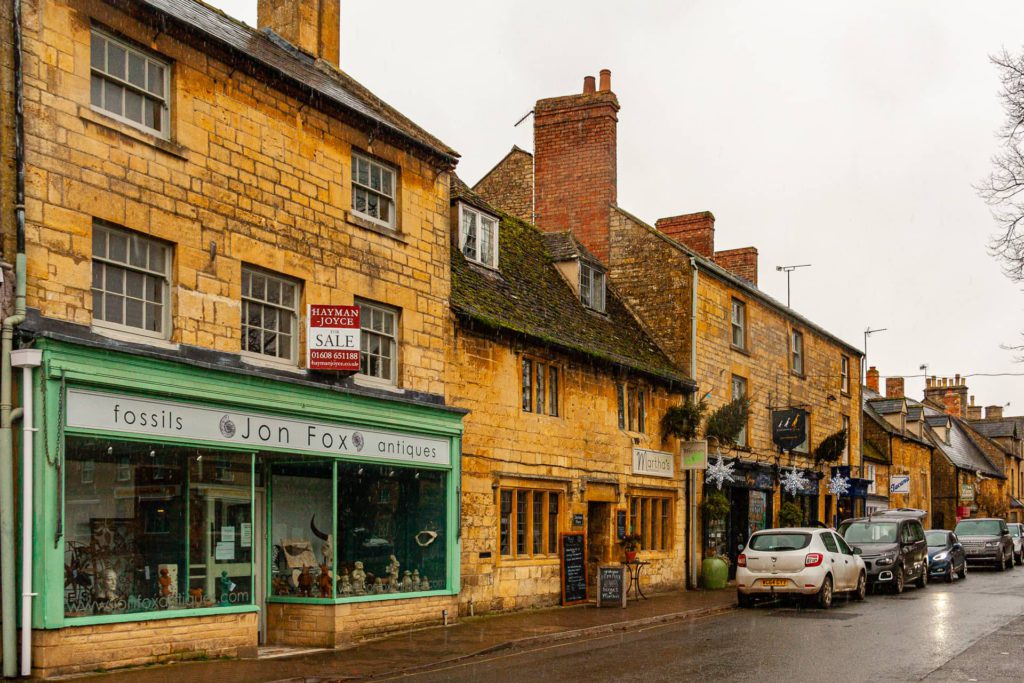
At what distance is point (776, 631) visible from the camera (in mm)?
16922

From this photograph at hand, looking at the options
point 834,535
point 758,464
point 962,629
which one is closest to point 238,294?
point 962,629

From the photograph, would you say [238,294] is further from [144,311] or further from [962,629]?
[962,629]

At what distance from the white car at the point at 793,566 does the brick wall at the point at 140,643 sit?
1090 centimetres

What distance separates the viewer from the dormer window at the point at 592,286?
26.0 metres

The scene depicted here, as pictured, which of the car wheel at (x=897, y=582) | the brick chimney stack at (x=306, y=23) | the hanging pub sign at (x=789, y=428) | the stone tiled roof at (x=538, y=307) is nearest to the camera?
the brick chimney stack at (x=306, y=23)

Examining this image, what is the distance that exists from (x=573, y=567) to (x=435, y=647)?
23.6ft

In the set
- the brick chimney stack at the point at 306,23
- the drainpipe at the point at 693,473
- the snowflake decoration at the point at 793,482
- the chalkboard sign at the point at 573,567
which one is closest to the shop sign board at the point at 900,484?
the snowflake decoration at the point at 793,482

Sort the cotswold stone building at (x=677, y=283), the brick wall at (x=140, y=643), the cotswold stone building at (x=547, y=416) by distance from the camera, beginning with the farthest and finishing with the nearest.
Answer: the cotswold stone building at (x=677, y=283) → the cotswold stone building at (x=547, y=416) → the brick wall at (x=140, y=643)

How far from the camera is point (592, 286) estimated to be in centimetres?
2645

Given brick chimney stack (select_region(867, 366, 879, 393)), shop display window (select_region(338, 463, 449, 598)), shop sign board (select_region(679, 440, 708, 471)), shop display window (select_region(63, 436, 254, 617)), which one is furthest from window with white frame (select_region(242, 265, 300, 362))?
brick chimney stack (select_region(867, 366, 879, 393))

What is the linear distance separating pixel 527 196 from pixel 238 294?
1686 cm

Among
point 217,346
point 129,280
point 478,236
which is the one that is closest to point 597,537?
point 478,236

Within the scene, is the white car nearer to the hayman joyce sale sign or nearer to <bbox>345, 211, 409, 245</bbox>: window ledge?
<bbox>345, 211, 409, 245</bbox>: window ledge

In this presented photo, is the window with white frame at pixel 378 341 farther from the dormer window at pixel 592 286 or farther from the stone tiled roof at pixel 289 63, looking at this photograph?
the dormer window at pixel 592 286
